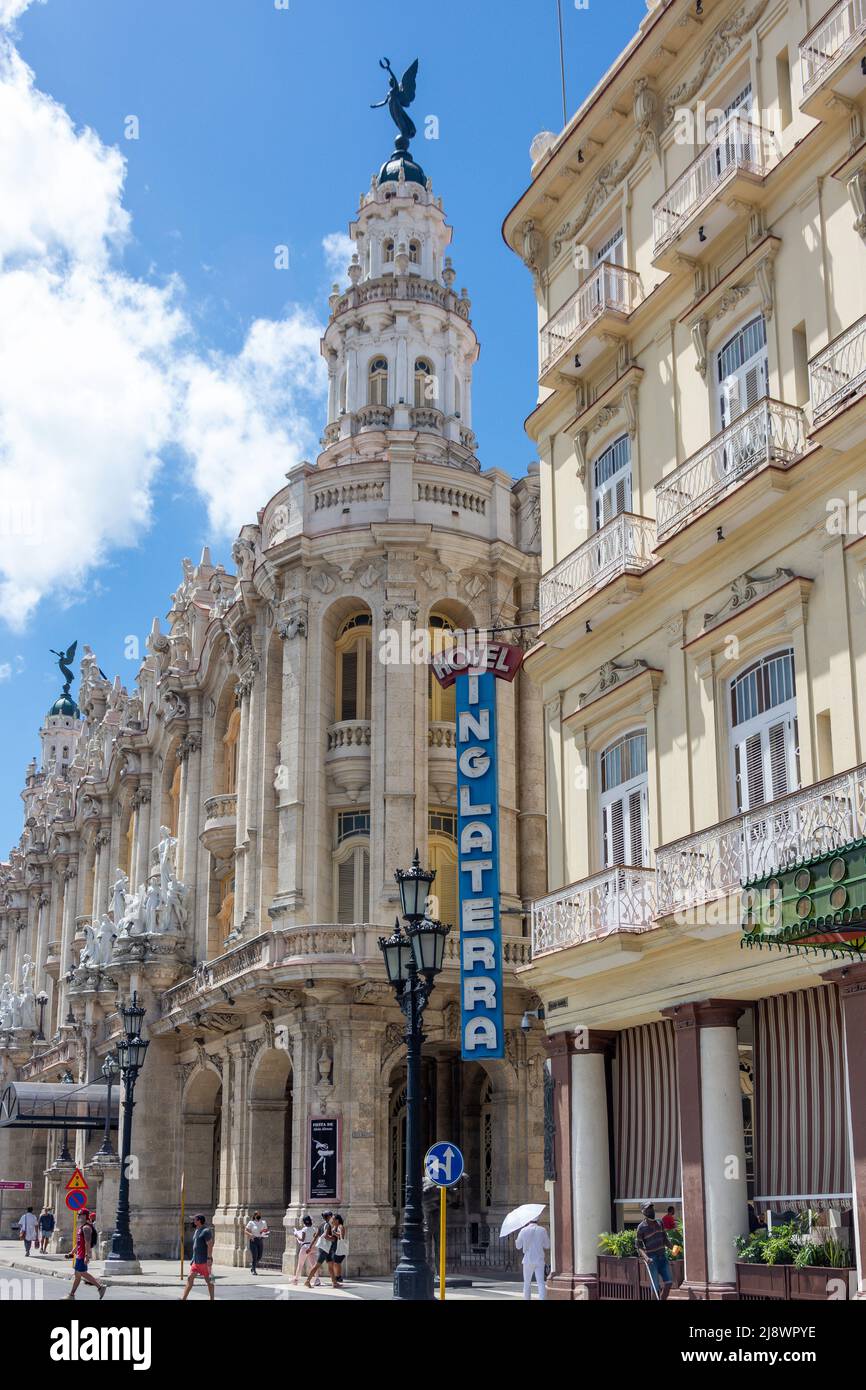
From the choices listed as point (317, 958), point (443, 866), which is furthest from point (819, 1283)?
point (443, 866)

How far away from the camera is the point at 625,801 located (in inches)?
822

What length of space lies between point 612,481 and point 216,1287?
57.8ft

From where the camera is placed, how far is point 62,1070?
57.5m

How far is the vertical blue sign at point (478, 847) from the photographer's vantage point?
2808 cm

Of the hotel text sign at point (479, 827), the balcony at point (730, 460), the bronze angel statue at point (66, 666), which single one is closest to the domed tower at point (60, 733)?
the bronze angel statue at point (66, 666)

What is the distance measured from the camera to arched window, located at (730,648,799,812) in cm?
1752

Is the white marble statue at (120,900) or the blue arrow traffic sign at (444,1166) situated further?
the white marble statue at (120,900)

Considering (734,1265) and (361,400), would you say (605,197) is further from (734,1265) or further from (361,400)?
(361,400)

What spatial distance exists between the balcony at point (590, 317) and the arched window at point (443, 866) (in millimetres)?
15404

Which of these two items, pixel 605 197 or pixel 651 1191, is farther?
pixel 605 197

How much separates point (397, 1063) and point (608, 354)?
1863 centimetres

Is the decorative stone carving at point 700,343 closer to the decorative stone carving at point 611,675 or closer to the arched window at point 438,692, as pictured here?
the decorative stone carving at point 611,675

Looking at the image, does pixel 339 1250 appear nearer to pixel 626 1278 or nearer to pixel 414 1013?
pixel 414 1013
